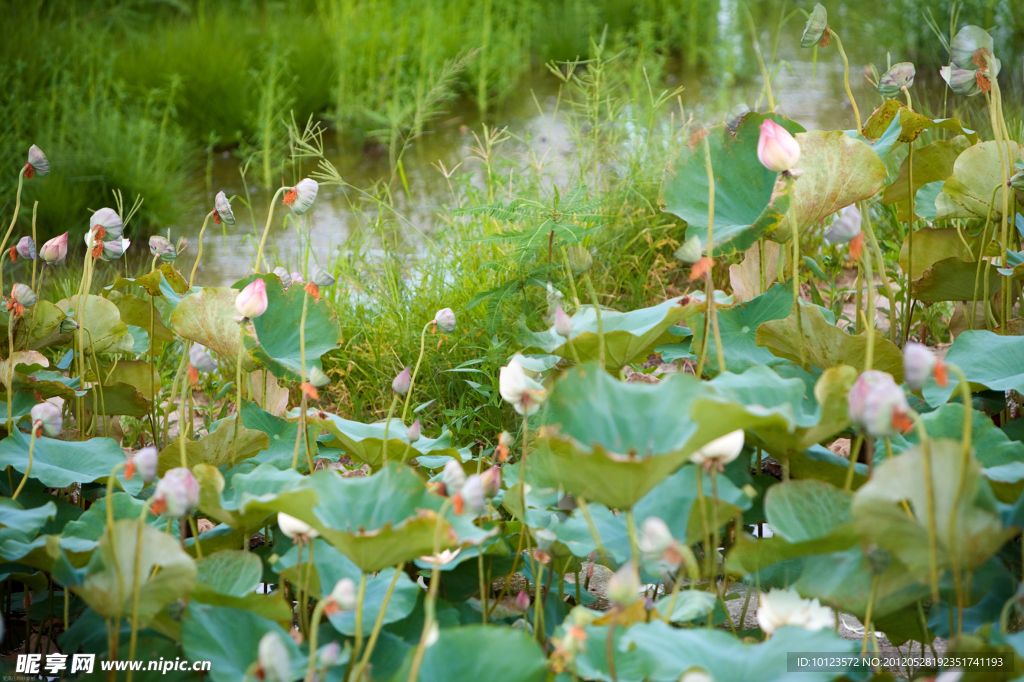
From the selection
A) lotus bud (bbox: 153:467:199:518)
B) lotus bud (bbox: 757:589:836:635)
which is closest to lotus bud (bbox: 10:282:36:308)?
lotus bud (bbox: 153:467:199:518)

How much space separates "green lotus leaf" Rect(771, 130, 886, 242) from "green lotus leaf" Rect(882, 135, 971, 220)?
0.27 m

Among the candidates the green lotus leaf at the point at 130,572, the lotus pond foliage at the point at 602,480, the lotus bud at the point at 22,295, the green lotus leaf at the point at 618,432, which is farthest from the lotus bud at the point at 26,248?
the green lotus leaf at the point at 618,432

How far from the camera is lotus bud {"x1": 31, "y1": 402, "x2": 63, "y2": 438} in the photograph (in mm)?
905

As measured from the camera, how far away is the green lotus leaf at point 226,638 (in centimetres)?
74

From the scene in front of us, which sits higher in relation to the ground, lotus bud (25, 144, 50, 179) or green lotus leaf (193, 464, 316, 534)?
lotus bud (25, 144, 50, 179)

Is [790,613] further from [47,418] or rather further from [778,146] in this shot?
[47,418]

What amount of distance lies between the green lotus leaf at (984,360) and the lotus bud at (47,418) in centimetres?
98

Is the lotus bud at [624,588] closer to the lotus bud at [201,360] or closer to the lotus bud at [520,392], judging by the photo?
the lotus bud at [520,392]

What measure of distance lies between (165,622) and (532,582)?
0.46 m

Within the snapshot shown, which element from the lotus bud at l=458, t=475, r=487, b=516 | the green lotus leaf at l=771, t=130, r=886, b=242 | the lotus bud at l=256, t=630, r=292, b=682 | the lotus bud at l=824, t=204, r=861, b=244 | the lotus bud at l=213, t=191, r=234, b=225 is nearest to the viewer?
the lotus bud at l=256, t=630, r=292, b=682

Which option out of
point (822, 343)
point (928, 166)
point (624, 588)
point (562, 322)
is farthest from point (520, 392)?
point (928, 166)

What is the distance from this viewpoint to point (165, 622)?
788 millimetres

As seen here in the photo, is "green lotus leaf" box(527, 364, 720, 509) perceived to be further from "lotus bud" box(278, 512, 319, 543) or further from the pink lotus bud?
the pink lotus bud

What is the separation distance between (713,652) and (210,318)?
29.8 inches
